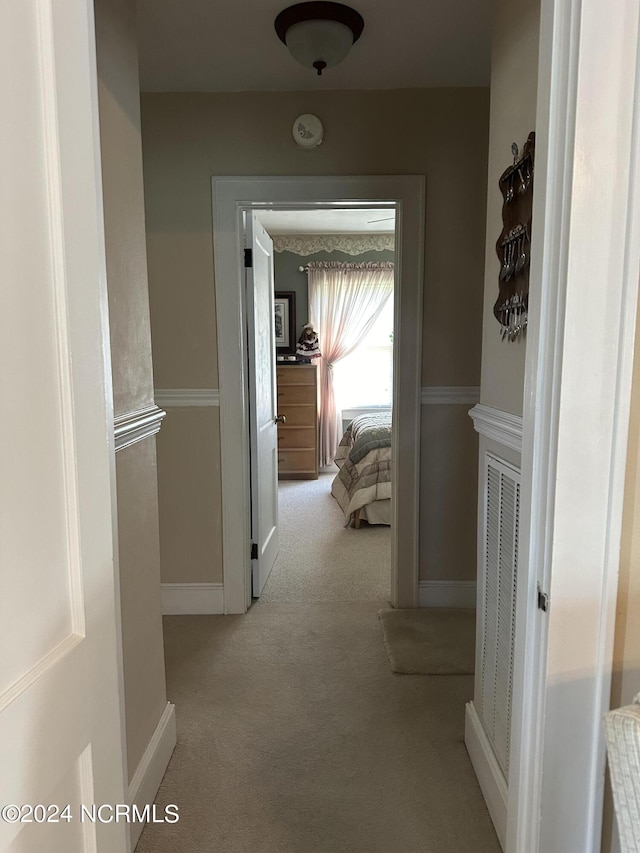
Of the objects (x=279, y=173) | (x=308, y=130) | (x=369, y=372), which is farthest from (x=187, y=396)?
(x=369, y=372)

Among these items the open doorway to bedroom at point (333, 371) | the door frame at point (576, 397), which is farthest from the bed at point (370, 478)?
the door frame at point (576, 397)

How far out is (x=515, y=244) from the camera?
146 cm

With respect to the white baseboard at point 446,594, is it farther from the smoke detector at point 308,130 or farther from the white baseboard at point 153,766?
Result: the smoke detector at point 308,130

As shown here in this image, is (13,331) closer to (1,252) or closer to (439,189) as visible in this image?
(1,252)

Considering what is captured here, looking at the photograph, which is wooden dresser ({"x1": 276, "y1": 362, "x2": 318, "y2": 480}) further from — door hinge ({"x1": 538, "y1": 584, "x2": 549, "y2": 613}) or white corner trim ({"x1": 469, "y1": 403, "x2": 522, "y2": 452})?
door hinge ({"x1": 538, "y1": 584, "x2": 549, "y2": 613})

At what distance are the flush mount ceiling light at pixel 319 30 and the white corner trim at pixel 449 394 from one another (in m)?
1.47

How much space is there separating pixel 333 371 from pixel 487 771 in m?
5.05

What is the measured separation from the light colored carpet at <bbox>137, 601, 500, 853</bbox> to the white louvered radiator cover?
10.7 inches

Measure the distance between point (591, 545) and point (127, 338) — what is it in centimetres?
126

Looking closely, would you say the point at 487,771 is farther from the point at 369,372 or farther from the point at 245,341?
the point at 369,372

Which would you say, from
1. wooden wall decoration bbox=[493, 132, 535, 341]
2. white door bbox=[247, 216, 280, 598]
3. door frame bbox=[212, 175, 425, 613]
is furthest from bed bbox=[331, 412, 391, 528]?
wooden wall decoration bbox=[493, 132, 535, 341]

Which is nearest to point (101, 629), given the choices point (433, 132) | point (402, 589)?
point (402, 589)

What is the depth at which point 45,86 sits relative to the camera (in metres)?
0.69

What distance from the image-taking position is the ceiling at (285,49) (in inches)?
79.7
